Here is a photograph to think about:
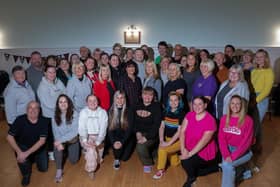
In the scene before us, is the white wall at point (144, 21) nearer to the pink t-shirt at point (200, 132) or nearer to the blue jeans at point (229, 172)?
the pink t-shirt at point (200, 132)

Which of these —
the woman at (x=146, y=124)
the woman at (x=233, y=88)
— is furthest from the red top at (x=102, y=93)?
the woman at (x=233, y=88)

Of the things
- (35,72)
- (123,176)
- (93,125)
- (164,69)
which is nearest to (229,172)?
(123,176)

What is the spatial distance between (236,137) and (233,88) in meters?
0.63

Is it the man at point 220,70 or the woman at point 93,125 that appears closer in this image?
the woman at point 93,125

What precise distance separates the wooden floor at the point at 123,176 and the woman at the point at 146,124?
0.66 feet

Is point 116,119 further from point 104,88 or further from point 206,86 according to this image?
point 206,86

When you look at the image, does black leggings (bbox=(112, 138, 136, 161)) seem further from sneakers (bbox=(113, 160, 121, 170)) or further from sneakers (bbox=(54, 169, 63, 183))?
sneakers (bbox=(54, 169, 63, 183))

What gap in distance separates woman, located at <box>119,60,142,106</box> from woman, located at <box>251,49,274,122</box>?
5.06 ft

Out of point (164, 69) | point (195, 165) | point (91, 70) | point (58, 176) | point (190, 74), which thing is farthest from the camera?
point (164, 69)

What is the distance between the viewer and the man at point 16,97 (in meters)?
3.53

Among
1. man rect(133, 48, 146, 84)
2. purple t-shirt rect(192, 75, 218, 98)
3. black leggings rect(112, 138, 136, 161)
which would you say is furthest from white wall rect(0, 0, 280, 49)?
black leggings rect(112, 138, 136, 161)

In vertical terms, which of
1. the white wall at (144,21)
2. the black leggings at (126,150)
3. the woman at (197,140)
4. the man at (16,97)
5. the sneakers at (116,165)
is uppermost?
the white wall at (144,21)

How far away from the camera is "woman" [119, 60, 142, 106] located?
390cm

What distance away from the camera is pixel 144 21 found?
6.10 m
